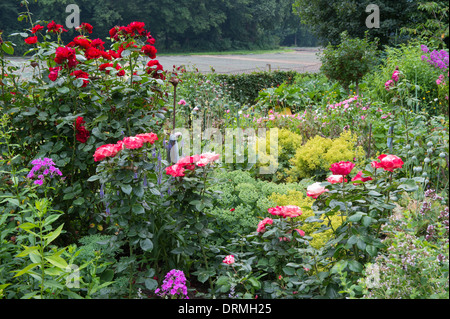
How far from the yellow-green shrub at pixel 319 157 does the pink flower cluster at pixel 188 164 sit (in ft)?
5.55

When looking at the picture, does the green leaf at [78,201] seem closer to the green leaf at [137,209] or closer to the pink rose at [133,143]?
the green leaf at [137,209]

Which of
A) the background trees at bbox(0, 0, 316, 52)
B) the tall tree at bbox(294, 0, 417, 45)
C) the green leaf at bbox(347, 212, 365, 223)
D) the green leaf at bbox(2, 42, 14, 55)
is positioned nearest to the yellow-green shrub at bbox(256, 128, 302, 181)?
the green leaf at bbox(347, 212, 365, 223)

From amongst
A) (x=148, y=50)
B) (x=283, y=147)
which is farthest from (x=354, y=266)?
(x=283, y=147)

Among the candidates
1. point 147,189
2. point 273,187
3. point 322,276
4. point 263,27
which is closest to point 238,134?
point 273,187

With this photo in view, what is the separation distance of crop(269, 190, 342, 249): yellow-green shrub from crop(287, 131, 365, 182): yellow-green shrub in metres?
0.82

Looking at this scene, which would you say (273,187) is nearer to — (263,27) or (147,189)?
(147,189)

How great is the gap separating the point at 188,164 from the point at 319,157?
1.86 meters

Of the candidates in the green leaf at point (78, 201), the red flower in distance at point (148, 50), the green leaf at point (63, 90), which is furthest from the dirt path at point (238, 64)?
the green leaf at point (78, 201)

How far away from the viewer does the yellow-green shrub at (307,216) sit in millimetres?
2328

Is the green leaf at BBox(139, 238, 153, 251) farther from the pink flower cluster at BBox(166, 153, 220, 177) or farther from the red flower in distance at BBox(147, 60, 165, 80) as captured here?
the red flower in distance at BBox(147, 60, 165, 80)

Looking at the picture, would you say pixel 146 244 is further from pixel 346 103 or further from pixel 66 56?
pixel 346 103

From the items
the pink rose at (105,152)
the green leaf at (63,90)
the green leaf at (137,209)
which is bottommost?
the green leaf at (137,209)
